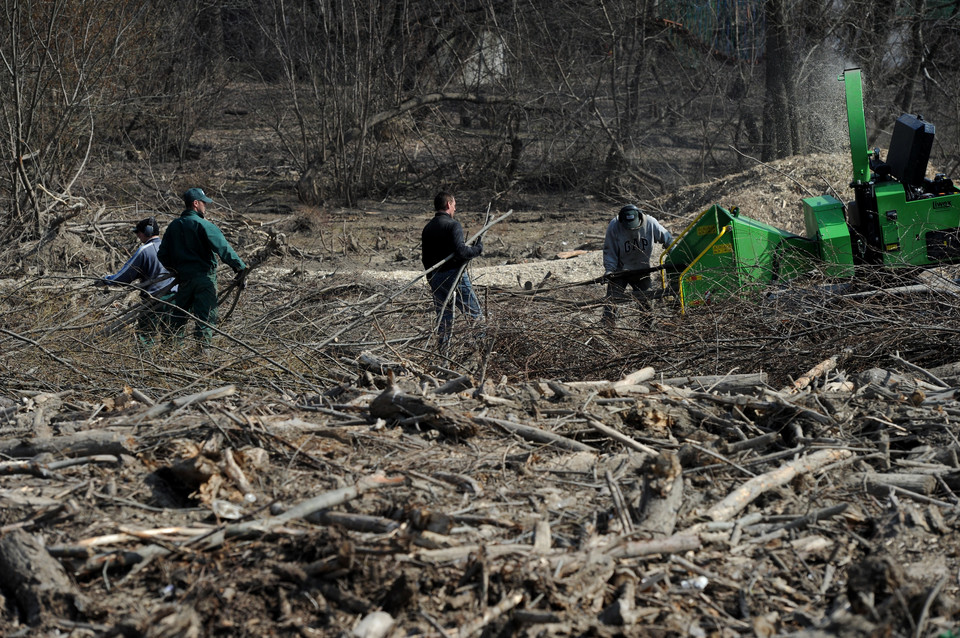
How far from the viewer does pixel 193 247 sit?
7.70 metres

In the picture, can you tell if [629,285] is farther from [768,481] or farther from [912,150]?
[768,481]

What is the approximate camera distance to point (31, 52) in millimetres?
11633

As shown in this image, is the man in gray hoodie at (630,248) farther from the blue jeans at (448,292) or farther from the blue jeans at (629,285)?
the blue jeans at (448,292)

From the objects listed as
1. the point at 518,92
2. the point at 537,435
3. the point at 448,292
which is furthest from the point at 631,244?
the point at 518,92

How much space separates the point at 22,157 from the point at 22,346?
5433 millimetres

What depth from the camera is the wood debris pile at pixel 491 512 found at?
116 inches

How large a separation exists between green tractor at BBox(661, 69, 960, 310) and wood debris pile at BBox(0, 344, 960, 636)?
2.99m

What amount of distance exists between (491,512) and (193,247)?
5038 mm

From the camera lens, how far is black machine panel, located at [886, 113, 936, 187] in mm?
7609

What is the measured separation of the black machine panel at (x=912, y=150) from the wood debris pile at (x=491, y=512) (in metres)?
3.42

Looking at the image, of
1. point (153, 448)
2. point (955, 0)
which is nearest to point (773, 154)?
point (955, 0)

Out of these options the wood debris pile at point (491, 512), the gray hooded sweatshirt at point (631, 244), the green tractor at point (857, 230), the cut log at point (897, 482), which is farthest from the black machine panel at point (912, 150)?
the cut log at point (897, 482)

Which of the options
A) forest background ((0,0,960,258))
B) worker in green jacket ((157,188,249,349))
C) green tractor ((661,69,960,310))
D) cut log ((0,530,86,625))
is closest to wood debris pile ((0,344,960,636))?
cut log ((0,530,86,625))

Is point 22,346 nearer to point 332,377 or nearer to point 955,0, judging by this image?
point 332,377
